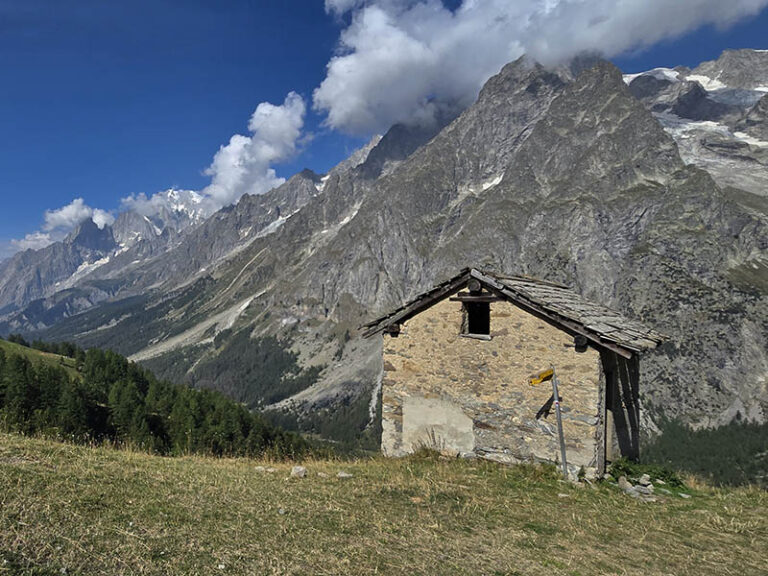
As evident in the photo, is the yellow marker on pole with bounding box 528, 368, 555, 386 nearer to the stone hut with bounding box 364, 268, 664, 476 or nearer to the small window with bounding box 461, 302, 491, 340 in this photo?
the stone hut with bounding box 364, 268, 664, 476

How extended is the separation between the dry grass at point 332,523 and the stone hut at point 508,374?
2.14m

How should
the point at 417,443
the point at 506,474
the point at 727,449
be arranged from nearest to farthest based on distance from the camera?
the point at 506,474, the point at 417,443, the point at 727,449

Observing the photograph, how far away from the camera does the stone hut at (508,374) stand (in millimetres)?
15211

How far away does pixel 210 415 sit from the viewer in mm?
81250

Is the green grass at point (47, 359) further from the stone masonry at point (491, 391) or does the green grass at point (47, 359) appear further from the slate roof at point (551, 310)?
the slate roof at point (551, 310)

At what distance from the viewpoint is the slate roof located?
15.1m

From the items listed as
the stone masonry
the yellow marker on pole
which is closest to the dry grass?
the stone masonry

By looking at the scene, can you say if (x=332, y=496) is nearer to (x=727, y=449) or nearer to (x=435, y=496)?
(x=435, y=496)

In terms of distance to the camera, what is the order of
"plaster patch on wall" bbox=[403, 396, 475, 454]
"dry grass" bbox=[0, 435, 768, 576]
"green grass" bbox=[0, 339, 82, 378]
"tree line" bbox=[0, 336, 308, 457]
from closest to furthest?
1. "dry grass" bbox=[0, 435, 768, 576]
2. "plaster patch on wall" bbox=[403, 396, 475, 454]
3. "tree line" bbox=[0, 336, 308, 457]
4. "green grass" bbox=[0, 339, 82, 378]

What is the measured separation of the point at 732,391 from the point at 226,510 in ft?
787

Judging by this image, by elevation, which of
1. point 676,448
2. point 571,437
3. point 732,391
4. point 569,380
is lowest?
point 676,448

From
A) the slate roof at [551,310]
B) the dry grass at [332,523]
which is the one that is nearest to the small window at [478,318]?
the slate roof at [551,310]

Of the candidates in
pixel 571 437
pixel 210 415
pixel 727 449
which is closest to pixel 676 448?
pixel 727 449

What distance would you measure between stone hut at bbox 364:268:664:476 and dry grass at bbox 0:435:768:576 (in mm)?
2145
